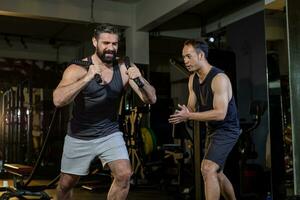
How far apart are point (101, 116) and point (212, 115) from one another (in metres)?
0.84

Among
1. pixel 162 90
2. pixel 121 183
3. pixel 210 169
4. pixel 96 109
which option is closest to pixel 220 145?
pixel 210 169

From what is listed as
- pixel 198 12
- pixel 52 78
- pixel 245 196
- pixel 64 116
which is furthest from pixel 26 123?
pixel 245 196

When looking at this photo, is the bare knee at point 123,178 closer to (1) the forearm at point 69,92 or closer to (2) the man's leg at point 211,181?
(1) the forearm at point 69,92

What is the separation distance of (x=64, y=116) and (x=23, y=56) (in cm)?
205

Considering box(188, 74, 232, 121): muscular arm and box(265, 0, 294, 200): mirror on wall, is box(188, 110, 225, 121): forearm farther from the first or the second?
box(265, 0, 294, 200): mirror on wall

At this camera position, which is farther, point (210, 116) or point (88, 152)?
point (210, 116)

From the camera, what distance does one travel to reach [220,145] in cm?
313

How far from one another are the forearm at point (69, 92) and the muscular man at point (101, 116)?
0.36 ft

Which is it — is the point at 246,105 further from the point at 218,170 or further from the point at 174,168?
the point at 218,170

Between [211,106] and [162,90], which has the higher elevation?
[162,90]

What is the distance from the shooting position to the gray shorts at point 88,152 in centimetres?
275

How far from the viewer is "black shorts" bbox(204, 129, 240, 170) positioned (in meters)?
3.11

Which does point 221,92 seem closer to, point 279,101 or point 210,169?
point 210,169

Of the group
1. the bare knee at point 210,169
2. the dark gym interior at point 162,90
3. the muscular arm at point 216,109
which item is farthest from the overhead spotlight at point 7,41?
the bare knee at point 210,169
